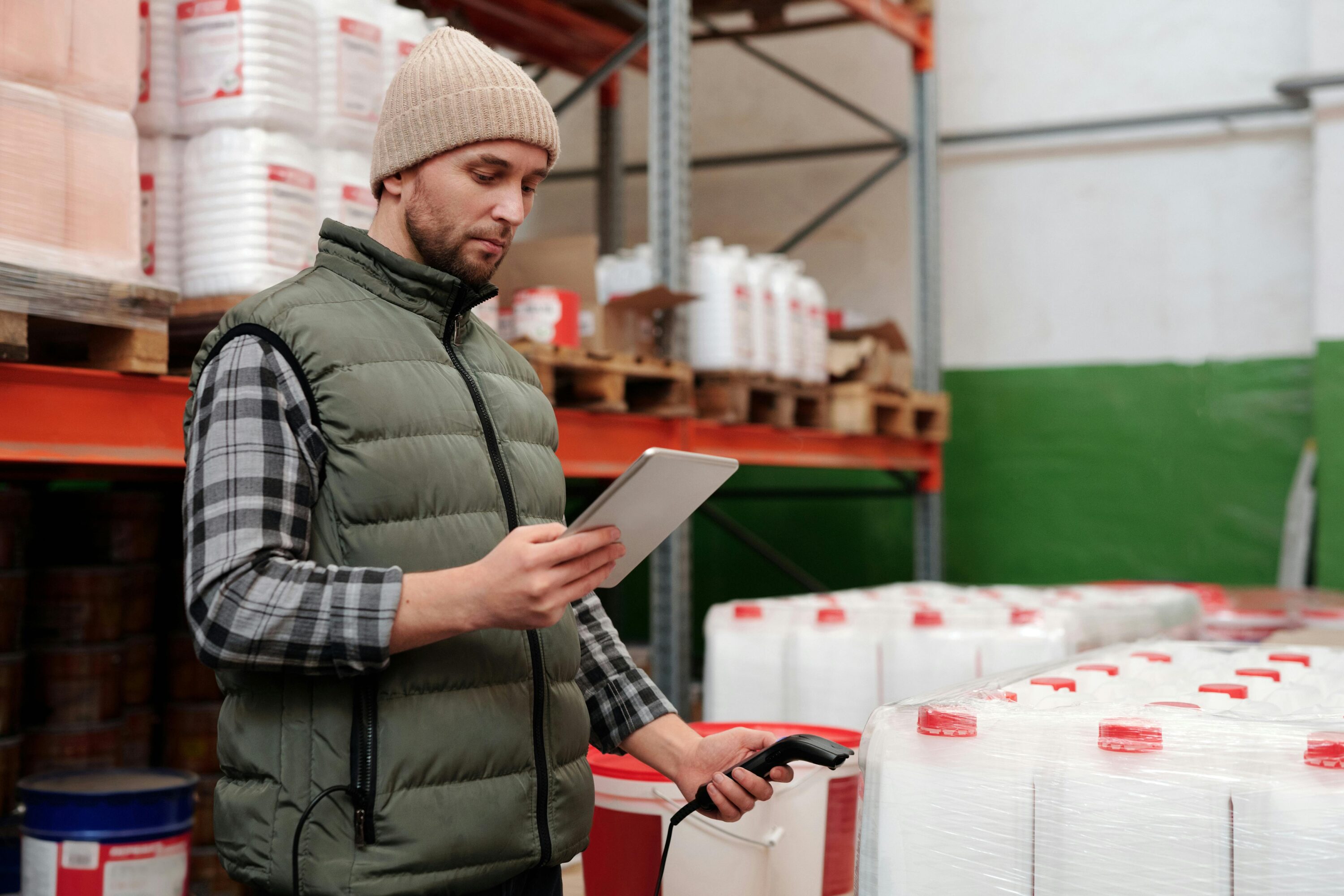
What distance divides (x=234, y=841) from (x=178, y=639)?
281cm

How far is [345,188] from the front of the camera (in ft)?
11.8

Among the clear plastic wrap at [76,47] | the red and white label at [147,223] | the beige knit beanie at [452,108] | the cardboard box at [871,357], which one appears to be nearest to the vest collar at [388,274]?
the beige knit beanie at [452,108]

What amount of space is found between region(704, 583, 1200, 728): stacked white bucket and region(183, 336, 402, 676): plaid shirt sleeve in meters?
2.27

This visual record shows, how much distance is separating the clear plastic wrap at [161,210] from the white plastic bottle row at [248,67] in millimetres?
65

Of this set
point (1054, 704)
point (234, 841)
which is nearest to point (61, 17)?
point (234, 841)

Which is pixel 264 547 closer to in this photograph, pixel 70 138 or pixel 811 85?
pixel 70 138

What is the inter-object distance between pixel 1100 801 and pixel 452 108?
4.74ft

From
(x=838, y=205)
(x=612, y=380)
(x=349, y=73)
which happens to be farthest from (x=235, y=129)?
(x=838, y=205)

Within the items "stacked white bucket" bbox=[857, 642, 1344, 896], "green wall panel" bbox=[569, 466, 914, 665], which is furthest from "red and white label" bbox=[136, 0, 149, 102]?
"green wall panel" bbox=[569, 466, 914, 665]

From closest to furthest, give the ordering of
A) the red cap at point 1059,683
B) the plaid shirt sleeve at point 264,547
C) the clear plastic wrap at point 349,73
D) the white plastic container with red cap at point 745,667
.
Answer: the plaid shirt sleeve at point 264,547 → the red cap at point 1059,683 → the clear plastic wrap at point 349,73 → the white plastic container with red cap at point 745,667

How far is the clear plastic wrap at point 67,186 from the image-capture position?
9.11 ft

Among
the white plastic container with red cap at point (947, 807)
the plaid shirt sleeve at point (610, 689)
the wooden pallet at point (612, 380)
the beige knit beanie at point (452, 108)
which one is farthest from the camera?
the wooden pallet at point (612, 380)

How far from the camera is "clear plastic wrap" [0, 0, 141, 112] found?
9.18 feet

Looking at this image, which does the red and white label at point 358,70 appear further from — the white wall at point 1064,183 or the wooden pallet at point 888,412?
the white wall at point 1064,183
